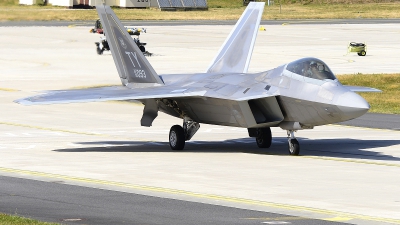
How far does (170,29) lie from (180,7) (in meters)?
28.6

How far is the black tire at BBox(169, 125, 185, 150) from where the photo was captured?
25836 millimetres

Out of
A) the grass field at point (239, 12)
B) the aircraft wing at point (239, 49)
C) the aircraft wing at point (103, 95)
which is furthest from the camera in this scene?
the grass field at point (239, 12)

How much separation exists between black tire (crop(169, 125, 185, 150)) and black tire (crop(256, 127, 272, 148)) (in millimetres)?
2304

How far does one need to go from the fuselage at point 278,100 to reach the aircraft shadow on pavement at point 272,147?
136cm

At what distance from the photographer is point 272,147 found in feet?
88.1

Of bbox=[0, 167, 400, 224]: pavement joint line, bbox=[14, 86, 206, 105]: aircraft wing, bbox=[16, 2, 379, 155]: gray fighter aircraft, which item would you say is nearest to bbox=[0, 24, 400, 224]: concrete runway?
bbox=[0, 167, 400, 224]: pavement joint line

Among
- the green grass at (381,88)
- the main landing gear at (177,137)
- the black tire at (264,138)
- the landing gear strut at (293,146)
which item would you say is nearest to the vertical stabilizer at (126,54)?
the main landing gear at (177,137)

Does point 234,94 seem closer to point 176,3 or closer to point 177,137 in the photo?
point 177,137

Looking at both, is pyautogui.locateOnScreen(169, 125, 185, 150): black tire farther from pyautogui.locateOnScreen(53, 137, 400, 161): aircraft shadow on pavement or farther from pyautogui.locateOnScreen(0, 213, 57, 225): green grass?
pyautogui.locateOnScreen(0, 213, 57, 225): green grass

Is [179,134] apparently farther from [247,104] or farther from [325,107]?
[325,107]

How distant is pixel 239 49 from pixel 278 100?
16.6 ft

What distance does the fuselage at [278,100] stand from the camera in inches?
891

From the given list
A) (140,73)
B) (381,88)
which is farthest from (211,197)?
(381,88)

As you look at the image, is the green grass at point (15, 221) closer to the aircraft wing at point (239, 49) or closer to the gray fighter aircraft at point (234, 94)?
the gray fighter aircraft at point (234, 94)
